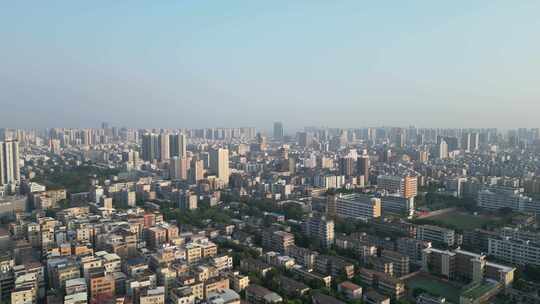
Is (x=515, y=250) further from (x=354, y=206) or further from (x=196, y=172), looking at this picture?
(x=196, y=172)

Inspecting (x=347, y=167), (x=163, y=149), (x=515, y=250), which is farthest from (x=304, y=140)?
(x=515, y=250)

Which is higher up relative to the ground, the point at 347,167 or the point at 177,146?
the point at 177,146

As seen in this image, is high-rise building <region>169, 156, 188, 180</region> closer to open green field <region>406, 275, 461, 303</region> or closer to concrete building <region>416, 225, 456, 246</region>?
concrete building <region>416, 225, 456, 246</region>

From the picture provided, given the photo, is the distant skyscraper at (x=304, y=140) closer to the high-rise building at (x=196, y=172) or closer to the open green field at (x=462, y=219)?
the high-rise building at (x=196, y=172)

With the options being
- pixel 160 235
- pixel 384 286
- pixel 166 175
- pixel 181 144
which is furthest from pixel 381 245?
pixel 181 144

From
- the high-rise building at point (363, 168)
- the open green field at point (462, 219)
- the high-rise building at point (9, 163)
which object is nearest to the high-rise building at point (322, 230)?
the open green field at point (462, 219)

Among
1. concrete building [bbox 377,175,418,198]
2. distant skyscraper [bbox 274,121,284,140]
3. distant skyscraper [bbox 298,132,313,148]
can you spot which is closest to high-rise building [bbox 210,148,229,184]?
concrete building [bbox 377,175,418,198]

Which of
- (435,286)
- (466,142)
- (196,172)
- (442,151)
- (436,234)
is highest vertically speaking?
(466,142)
